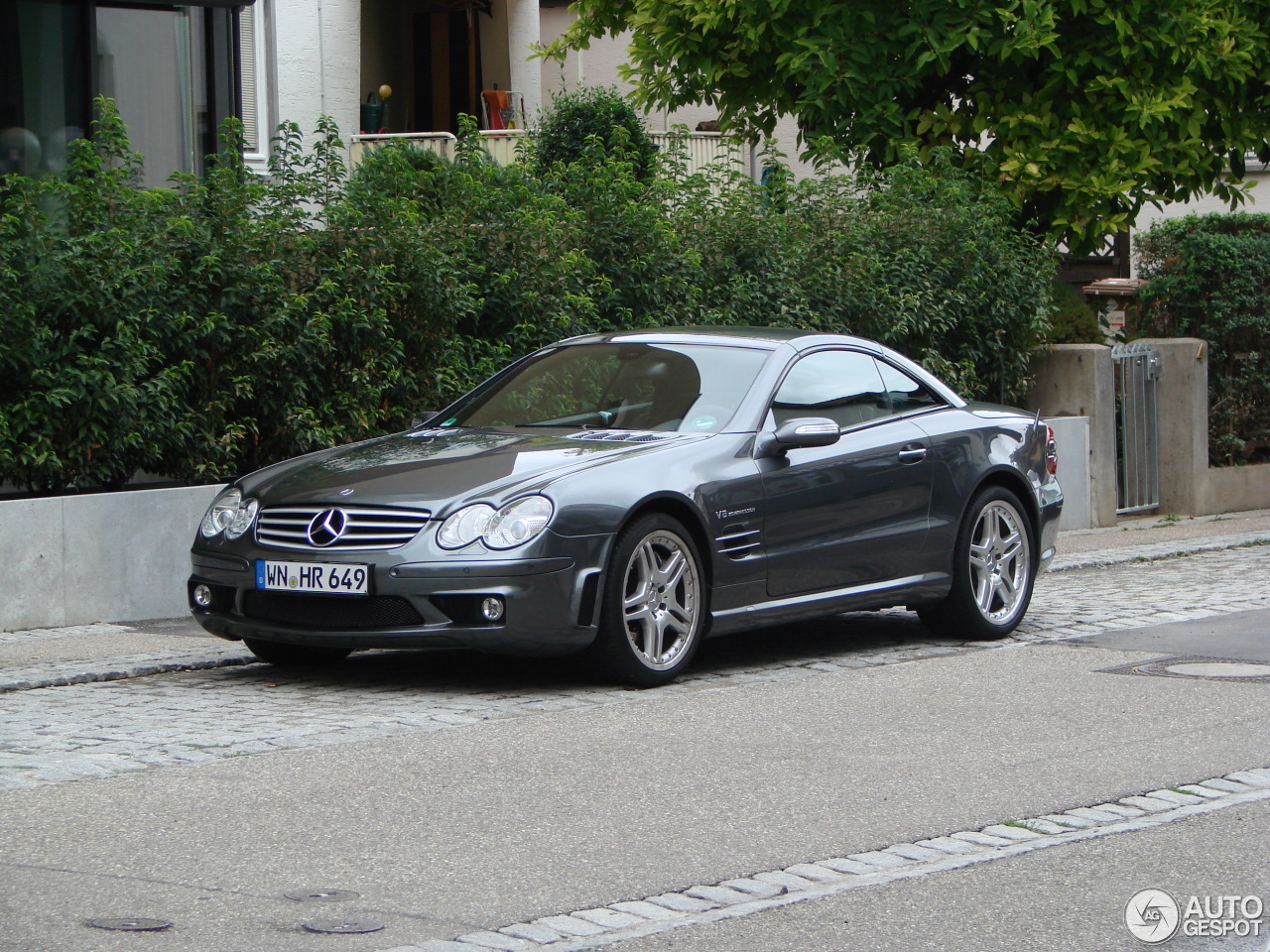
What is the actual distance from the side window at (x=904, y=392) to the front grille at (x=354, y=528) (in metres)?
3.08

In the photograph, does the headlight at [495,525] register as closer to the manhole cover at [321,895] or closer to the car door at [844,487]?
the car door at [844,487]

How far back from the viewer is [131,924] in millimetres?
4641

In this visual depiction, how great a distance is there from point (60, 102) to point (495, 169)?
5438 millimetres

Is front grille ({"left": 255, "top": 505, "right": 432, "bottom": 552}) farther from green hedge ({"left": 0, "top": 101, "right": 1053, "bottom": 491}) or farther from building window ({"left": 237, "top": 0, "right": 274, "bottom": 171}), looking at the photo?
building window ({"left": 237, "top": 0, "right": 274, "bottom": 171})

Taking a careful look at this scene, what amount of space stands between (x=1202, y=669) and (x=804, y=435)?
85.8 inches

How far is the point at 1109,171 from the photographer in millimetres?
17234

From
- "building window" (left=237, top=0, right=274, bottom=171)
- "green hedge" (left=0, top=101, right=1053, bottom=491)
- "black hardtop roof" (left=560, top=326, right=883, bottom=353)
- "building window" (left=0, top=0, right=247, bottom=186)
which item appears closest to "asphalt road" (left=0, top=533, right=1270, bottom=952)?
"black hardtop roof" (left=560, top=326, right=883, bottom=353)

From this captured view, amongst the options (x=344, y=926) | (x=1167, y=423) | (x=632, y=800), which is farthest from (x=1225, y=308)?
(x=344, y=926)

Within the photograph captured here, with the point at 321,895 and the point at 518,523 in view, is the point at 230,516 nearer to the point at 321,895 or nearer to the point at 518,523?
the point at 518,523

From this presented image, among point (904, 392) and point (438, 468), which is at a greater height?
point (904, 392)

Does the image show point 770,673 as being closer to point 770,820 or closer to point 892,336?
point 770,820

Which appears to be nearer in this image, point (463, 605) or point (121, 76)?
point (463, 605)

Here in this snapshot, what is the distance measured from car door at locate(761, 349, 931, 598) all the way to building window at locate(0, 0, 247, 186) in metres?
8.74

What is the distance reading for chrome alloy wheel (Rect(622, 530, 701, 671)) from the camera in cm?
812
